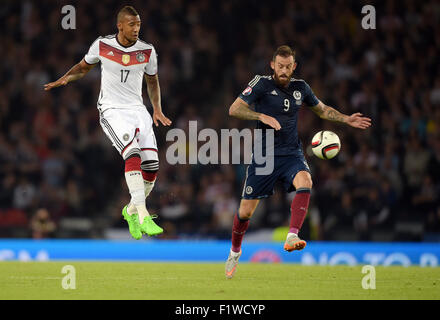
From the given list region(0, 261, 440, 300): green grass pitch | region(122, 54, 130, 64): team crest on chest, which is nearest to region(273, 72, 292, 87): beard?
region(122, 54, 130, 64): team crest on chest

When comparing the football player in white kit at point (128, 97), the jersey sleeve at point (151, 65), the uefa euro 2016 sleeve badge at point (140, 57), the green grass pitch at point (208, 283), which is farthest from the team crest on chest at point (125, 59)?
the green grass pitch at point (208, 283)

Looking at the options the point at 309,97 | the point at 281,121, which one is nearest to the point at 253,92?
the point at 281,121

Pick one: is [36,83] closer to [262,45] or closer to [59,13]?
[59,13]

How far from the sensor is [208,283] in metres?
10.1

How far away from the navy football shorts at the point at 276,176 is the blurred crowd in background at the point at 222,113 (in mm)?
5970

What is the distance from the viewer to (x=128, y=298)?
855 cm

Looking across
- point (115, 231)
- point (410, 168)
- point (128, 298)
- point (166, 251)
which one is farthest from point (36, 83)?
point (128, 298)

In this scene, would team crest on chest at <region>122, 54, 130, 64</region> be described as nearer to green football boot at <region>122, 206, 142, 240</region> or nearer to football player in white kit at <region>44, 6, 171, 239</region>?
football player in white kit at <region>44, 6, 171, 239</region>

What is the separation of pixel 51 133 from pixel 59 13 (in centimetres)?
421

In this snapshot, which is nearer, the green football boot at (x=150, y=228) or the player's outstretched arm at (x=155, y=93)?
the green football boot at (x=150, y=228)

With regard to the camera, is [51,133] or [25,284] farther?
[51,133]

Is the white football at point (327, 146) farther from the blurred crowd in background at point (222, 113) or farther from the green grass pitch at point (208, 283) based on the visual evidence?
the blurred crowd in background at point (222, 113)

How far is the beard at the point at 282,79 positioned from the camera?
1032 cm

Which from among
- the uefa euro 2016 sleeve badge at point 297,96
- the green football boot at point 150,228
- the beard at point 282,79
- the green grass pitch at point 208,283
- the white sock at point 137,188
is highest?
the beard at point 282,79
